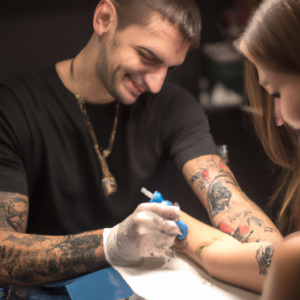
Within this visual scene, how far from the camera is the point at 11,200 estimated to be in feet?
2.45

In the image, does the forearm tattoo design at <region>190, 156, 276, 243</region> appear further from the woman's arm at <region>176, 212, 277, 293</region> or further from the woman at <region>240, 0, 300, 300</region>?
the woman at <region>240, 0, 300, 300</region>

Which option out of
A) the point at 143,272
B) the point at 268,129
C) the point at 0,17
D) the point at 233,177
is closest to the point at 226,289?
the point at 143,272

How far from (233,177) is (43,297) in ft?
1.99

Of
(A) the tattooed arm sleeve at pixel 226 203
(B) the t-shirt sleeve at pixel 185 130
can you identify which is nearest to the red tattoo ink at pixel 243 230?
(A) the tattooed arm sleeve at pixel 226 203

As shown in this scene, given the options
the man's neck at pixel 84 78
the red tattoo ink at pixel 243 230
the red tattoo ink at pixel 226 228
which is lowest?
the red tattoo ink at pixel 226 228

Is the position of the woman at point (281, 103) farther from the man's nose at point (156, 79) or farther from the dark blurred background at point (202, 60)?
the man's nose at point (156, 79)

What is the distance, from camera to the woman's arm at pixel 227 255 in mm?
643

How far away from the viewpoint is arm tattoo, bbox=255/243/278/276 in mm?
625

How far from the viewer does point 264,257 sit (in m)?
0.64

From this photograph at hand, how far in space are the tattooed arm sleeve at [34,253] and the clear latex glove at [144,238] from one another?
0.05m

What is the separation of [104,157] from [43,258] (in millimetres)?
297

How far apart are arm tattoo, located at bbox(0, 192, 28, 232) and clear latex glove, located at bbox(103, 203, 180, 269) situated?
218 mm

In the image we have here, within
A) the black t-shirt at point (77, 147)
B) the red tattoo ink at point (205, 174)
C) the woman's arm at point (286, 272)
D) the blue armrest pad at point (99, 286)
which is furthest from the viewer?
Result: the red tattoo ink at point (205, 174)

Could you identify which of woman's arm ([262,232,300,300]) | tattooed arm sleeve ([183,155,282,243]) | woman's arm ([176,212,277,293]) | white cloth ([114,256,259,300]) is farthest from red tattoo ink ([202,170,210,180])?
woman's arm ([262,232,300,300])
